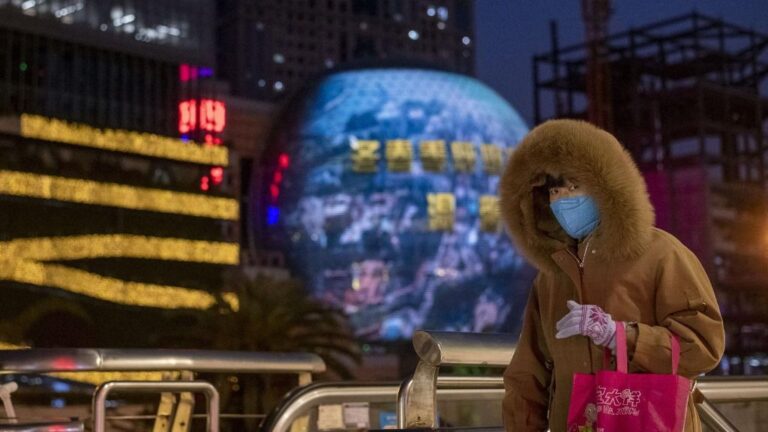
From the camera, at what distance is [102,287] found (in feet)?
130

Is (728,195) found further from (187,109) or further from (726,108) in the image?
(187,109)

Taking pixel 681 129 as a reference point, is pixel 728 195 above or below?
below

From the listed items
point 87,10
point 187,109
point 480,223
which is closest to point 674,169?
point 480,223

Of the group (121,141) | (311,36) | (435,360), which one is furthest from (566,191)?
(311,36)

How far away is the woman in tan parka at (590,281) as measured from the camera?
2547 millimetres

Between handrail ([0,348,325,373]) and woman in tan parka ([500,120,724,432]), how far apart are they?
1.81 m

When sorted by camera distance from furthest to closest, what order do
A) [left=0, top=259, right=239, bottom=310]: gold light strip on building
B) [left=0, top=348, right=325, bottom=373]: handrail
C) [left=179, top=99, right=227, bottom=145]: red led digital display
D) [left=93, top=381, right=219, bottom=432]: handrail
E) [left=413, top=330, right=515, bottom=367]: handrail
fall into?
[left=179, top=99, right=227, bottom=145]: red led digital display < [left=0, top=259, right=239, bottom=310]: gold light strip on building < [left=93, top=381, right=219, bottom=432]: handrail < [left=0, top=348, right=325, bottom=373]: handrail < [left=413, top=330, right=515, bottom=367]: handrail

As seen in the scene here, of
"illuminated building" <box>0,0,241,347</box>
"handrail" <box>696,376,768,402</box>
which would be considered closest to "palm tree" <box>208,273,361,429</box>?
"illuminated building" <box>0,0,241,347</box>

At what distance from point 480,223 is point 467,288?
10.0ft

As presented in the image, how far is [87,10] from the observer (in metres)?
47.9

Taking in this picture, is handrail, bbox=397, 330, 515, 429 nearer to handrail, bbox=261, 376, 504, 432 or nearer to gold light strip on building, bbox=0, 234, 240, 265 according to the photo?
handrail, bbox=261, 376, 504, 432

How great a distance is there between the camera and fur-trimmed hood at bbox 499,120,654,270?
2.62 m

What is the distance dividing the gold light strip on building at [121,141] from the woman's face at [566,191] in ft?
126

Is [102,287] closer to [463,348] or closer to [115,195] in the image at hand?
[115,195]
